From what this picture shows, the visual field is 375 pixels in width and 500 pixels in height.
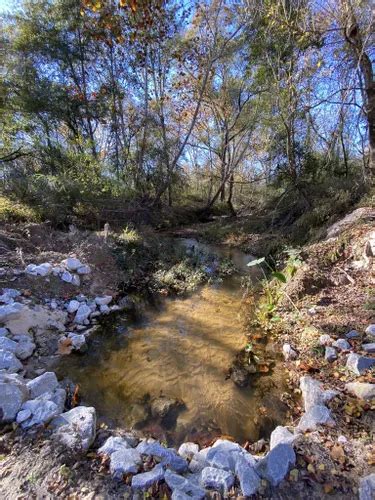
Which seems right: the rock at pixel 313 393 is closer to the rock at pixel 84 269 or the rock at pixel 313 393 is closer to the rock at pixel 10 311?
the rock at pixel 10 311

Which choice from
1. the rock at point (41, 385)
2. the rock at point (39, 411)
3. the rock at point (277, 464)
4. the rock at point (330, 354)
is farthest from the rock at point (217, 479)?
the rock at point (330, 354)

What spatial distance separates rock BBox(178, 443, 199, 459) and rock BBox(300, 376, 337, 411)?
86cm

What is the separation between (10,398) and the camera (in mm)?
1785

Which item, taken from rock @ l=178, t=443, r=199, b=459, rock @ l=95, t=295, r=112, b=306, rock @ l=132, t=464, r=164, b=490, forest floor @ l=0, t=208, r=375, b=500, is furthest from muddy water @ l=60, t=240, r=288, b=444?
rock @ l=132, t=464, r=164, b=490

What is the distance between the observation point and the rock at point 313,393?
1995 mm

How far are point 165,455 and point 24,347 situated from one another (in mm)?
1816

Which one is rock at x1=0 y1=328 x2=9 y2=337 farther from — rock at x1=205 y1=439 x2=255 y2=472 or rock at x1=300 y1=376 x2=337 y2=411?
rock at x1=300 y1=376 x2=337 y2=411

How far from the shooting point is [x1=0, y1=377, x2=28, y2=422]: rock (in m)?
1.73

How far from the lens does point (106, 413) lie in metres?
2.15

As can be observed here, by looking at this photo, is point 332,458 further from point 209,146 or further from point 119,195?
point 209,146

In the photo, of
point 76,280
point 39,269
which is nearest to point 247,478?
point 76,280

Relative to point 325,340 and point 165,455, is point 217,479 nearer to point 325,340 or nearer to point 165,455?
point 165,455

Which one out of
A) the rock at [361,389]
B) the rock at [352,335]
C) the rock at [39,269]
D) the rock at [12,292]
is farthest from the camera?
the rock at [39,269]

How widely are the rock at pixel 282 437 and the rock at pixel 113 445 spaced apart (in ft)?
2.94
